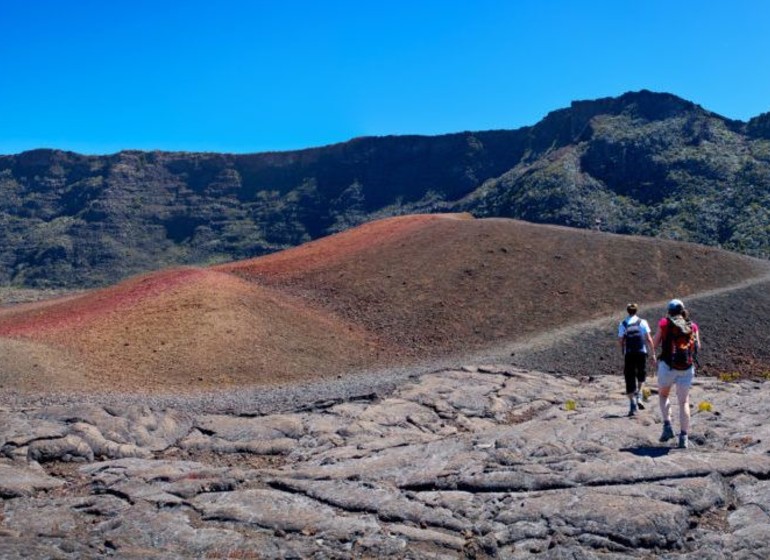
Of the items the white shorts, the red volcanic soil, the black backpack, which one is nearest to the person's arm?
the black backpack

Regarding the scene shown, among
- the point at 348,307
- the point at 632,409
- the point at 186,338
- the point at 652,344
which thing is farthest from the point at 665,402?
the point at 348,307

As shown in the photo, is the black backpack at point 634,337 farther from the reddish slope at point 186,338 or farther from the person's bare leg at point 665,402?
the reddish slope at point 186,338

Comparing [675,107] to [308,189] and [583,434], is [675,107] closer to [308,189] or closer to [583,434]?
[308,189]

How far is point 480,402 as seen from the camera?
1445 centimetres

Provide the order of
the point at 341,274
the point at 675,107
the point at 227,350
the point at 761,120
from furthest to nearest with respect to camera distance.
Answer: the point at 675,107 → the point at 761,120 → the point at 341,274 → the point at 227,350

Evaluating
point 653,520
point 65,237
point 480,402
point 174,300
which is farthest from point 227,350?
point 65,237

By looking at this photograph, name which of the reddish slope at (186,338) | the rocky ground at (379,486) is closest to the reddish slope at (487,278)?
the reddish slope at (186,338)

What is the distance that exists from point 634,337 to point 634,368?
52 cm

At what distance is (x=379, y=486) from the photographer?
8500mm

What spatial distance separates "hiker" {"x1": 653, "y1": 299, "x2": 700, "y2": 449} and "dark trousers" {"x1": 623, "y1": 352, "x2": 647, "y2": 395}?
7.40 feet

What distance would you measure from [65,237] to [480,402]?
59.9 m

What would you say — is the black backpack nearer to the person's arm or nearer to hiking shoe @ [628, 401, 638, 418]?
the person's arm

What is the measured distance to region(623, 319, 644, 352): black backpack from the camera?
1197 cm

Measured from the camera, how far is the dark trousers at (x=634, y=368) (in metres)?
11.9
